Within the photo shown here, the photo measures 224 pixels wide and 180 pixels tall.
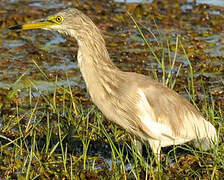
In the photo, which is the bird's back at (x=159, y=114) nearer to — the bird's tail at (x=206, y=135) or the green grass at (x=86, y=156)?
the bird's tail at (x=206, y=135)

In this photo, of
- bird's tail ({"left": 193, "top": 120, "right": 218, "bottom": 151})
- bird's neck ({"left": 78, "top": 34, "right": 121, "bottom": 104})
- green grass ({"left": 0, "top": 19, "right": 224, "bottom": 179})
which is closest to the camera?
green grass ({"left": 0, "top": 19, "right": 224, "bottom": 179})

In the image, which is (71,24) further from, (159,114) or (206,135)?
(206,135)

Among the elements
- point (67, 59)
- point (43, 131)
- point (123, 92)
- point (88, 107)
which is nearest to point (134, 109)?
point (123, 92)

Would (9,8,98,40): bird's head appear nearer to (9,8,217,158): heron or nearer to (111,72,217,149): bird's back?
(9,8,217,158): heron

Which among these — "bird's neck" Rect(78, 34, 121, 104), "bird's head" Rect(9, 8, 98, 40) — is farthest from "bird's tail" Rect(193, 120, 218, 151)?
"bird's head" Rect(9, 8, 98, 40)

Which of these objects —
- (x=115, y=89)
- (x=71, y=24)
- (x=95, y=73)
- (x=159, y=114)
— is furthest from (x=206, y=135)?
(x=71, y=24)

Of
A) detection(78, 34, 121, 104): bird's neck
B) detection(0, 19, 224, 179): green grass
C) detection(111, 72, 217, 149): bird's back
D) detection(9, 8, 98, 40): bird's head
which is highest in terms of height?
detection(9, 8, 98, 40): bird's head

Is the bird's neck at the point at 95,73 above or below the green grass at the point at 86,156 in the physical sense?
above

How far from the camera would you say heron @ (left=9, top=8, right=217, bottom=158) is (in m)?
4.97

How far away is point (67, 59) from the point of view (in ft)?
26.7

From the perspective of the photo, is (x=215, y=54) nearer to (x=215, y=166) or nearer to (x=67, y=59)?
(x=67, y=59)

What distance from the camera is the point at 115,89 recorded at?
16.4 ft

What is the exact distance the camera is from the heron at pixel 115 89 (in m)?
4.97

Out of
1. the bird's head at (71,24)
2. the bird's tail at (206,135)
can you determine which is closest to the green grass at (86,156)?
the bird's tail at (206,135)
